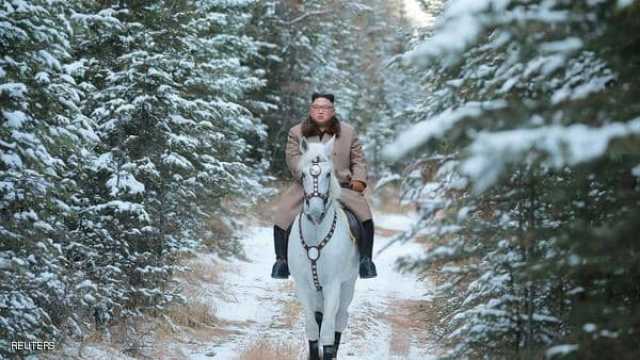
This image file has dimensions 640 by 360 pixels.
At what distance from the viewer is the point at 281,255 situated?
7906mm

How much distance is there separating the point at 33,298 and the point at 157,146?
344cm

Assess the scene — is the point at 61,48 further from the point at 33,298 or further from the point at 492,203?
the point at 492,203

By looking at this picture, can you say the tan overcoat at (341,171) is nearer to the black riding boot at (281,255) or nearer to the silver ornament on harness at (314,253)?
the black riding boot at (281,255)

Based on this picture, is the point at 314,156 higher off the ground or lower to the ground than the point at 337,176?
lower

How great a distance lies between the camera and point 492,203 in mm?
4230

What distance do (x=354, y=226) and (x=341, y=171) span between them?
2.29ft

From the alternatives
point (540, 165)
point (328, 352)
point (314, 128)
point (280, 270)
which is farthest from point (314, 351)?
point (540, 165)

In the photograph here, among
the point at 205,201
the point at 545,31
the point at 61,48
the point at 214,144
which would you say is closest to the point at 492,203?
the point at 545,31

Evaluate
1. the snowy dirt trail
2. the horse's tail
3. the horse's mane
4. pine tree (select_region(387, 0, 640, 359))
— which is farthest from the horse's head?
pine tree (select_region(387, 0, 640, 359))

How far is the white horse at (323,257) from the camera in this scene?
22.3 ft

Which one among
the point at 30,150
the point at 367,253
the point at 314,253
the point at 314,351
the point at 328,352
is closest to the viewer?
the point at 30,150

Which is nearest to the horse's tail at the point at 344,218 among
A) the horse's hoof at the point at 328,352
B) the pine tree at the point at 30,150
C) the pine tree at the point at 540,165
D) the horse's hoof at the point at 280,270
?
the horse's hoof at the point at 280,270

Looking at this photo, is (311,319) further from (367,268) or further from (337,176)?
(337,176)

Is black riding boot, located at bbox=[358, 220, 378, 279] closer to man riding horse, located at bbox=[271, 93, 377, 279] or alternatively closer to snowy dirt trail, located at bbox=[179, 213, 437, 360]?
man riding horse, located at bbox=[271, 93, 377, 279]
